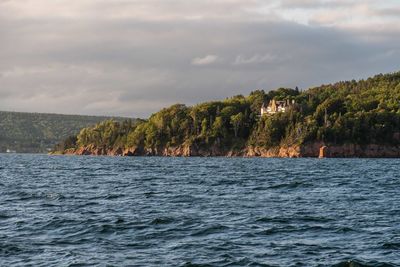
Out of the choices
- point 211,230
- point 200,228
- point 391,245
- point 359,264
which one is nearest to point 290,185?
point 200,228

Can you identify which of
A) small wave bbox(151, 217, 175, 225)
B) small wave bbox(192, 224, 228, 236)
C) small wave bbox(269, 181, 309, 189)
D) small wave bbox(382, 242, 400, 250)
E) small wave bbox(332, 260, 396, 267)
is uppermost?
small wave bbox(269, 181, 309, 189)

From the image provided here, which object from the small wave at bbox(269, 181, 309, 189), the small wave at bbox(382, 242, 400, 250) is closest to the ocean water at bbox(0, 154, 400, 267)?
the small wave at bbox(382, 242, 400, 250)

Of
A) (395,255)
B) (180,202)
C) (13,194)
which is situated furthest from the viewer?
(13,194)

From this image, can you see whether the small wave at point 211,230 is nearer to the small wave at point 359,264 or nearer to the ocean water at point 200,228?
the ocean water at point 200,228

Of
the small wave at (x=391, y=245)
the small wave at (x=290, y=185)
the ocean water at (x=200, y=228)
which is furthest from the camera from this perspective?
the small wave at (x=290, y=185)

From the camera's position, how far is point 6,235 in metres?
32.1

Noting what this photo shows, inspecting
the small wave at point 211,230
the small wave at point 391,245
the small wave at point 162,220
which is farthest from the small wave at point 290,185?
the small wave at point 391,245

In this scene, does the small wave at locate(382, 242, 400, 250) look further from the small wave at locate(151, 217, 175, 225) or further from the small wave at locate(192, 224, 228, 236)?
the small wave at locate(151, 217, 175, 225)

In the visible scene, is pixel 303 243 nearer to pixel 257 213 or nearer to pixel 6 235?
pixel 257 213

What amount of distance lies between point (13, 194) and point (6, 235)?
23.1 meters

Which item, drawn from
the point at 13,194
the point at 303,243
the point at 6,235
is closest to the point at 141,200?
the point at 13,194

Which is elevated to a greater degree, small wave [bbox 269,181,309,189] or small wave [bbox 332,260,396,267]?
small wave [bbox 269,181,309,189]

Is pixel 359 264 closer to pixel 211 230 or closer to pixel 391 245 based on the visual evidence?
pixel 391 245

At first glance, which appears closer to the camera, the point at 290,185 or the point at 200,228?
the point at 200,228
